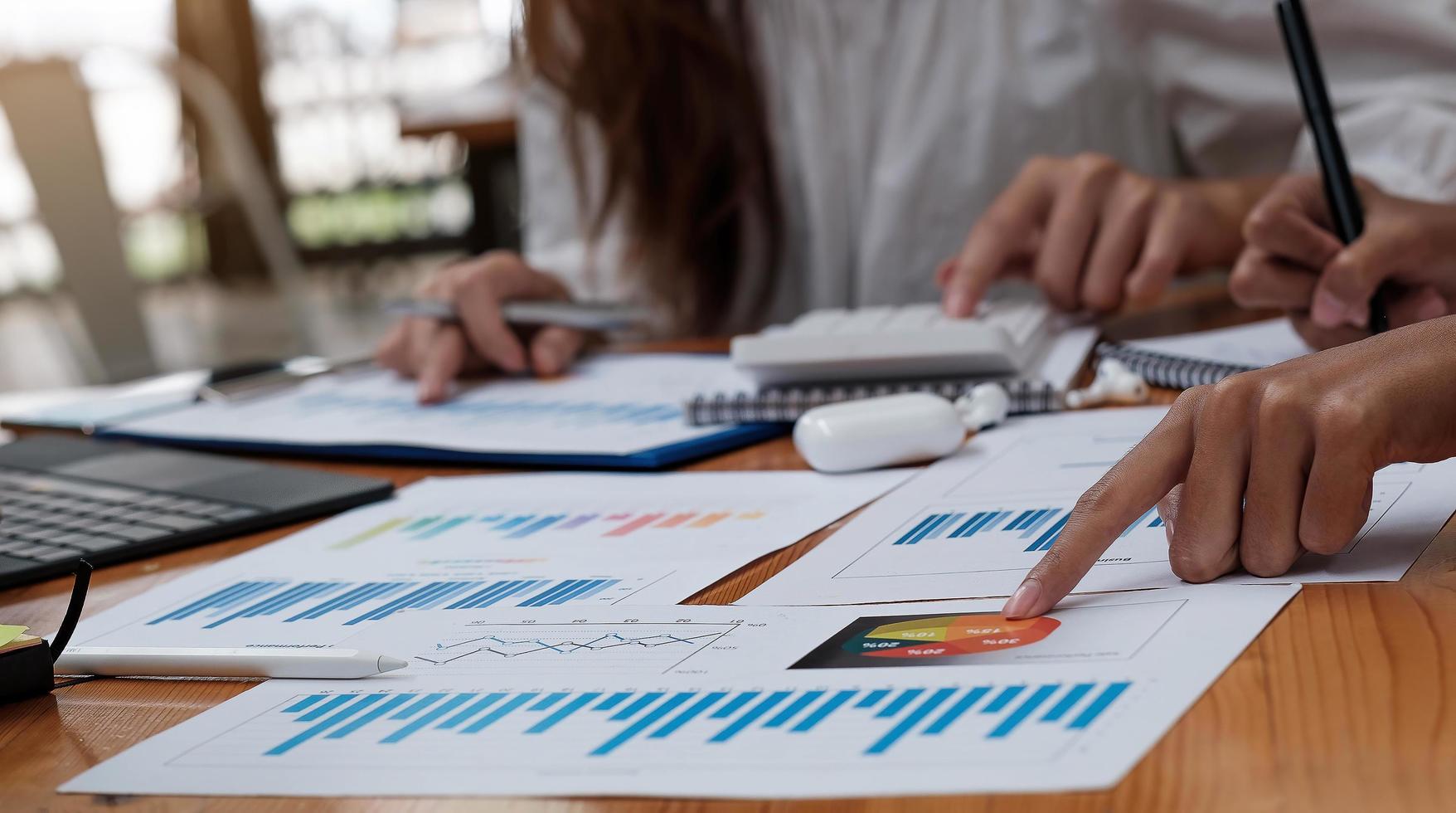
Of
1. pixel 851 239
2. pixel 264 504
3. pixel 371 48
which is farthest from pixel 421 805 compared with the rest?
pixel 371 48

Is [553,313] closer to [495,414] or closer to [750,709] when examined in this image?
[495,414]

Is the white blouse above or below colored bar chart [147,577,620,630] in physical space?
above

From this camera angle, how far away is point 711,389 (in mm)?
869

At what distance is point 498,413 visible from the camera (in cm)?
89

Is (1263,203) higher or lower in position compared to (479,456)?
higher

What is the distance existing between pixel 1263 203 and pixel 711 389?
1.17 feet

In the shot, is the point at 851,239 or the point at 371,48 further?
the point at 371,48

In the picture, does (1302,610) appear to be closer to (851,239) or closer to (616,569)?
(616,569)

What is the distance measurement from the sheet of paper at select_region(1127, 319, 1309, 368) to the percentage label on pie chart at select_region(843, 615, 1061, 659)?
39cm

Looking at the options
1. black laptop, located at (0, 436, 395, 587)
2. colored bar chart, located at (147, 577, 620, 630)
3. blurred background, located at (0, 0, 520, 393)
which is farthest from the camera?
blurred background, located at (0, 0, 520, 393)

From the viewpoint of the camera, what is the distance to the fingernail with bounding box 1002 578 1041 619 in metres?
0.41

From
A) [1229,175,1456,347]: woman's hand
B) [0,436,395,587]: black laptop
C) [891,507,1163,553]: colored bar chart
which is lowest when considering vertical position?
[0,436,395,587]: black laptop

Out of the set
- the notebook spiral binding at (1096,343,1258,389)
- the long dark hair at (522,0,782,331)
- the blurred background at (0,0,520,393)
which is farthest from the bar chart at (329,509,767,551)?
the blurred background at (0,0,520,393)

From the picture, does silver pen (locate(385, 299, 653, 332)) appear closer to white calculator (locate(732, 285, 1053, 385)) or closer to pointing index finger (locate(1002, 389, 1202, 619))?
white calculator (locate(732, 285, 1053, 385))
